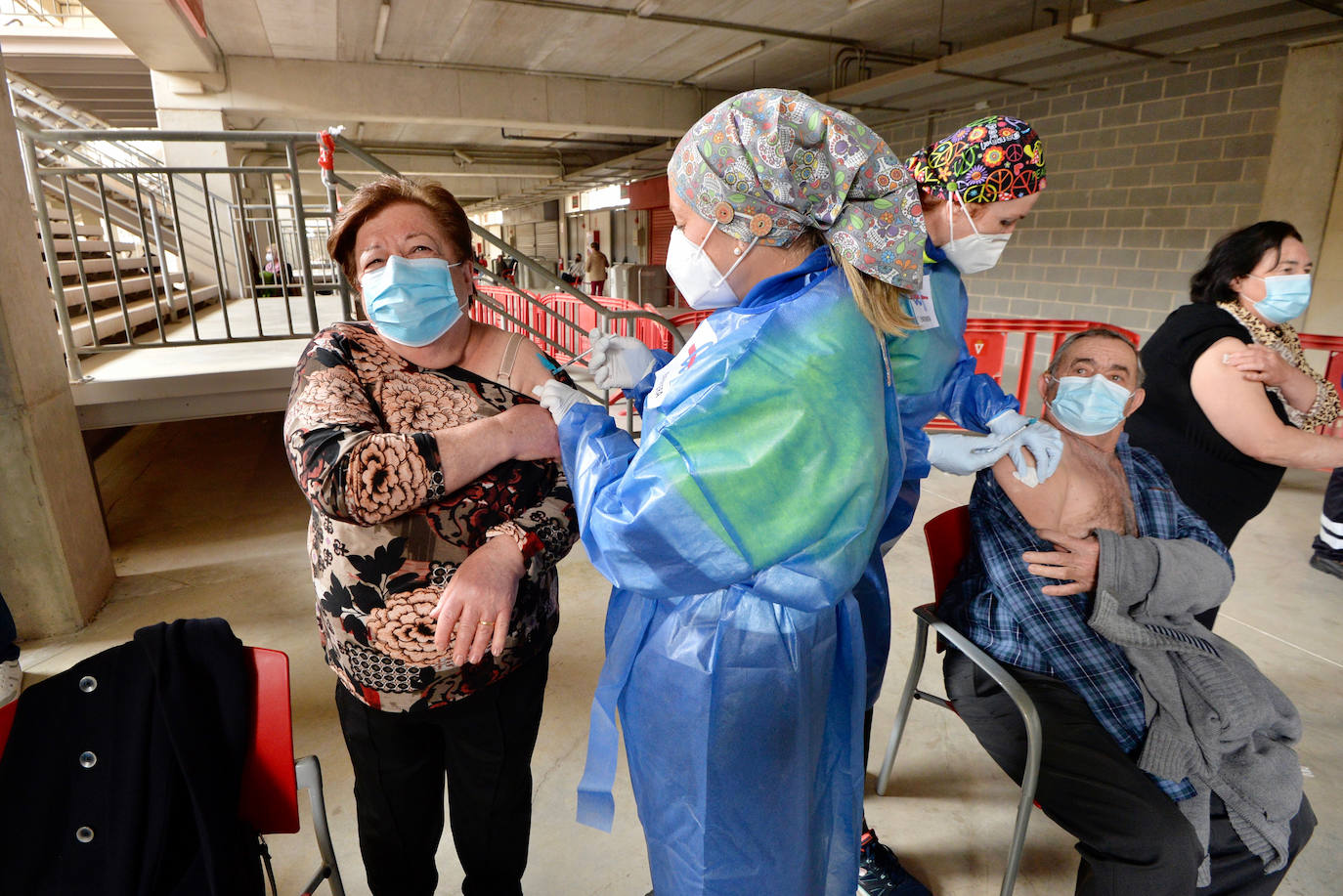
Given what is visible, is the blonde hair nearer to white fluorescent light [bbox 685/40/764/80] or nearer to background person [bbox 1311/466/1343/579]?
background person [bbox 1311/466/1343/579]

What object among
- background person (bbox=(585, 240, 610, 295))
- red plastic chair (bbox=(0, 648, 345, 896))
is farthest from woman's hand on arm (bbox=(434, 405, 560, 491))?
background person (bbox=(585, 240, 610, 295))

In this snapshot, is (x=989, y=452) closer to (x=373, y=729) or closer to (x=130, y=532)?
(x=373, y=729)

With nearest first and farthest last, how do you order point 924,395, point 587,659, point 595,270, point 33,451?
1. point 924,395
2. point 33,451
3. point 587,659
4. point 595,270

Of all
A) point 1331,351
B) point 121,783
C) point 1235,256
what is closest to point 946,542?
point 1235,256

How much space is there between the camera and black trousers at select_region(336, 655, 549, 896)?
3.89ft

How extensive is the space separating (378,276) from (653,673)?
2.48ft

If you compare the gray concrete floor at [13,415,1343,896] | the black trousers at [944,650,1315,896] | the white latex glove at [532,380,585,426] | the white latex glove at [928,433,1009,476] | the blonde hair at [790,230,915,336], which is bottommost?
the gray concrete floor at [13,415,1343,896]

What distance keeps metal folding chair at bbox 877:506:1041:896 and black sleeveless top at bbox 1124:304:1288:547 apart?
0.65 metres

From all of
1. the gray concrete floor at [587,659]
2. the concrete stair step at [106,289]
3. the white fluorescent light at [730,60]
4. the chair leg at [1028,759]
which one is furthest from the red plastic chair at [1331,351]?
the concrete stair step at [106,289]

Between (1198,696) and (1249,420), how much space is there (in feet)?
2.54

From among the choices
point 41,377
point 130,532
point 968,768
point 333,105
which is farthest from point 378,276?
point 333,105

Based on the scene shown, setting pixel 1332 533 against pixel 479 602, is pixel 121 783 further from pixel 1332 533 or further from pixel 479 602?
pixel 1332 533

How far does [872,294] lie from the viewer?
2.83 feet

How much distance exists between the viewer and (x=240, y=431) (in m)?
5.78
